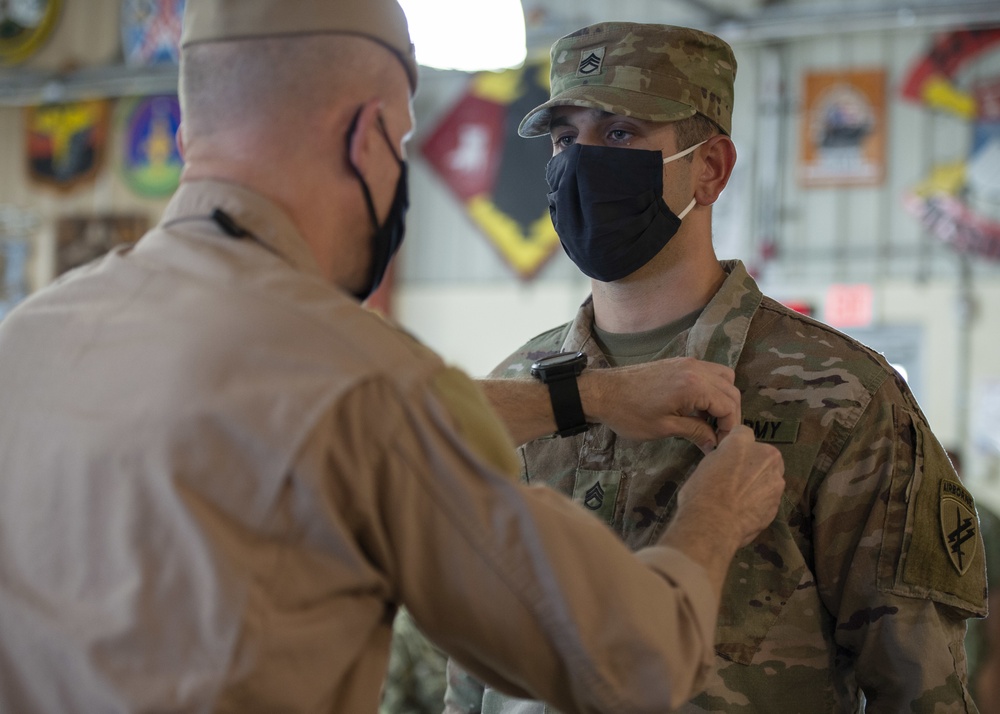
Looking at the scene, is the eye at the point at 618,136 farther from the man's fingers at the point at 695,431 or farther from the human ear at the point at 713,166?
the man's fingers at the point at 695,431

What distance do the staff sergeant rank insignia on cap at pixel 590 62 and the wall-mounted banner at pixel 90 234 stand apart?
8.54m

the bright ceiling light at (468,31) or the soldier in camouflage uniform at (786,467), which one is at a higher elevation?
the bright ceiling light at (468,31)

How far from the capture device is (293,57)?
1356mm

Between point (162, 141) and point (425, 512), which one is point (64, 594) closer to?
point (425, 512)

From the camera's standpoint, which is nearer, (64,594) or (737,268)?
(64,594)

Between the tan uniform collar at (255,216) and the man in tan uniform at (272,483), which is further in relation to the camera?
the tan uniform collar at (255,216)

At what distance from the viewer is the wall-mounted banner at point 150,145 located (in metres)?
9.86

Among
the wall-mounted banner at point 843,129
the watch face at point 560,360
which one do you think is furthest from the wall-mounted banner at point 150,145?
the watch face at point 560,360

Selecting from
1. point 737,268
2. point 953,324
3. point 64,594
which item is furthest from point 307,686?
point 953,324

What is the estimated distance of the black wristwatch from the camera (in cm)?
197

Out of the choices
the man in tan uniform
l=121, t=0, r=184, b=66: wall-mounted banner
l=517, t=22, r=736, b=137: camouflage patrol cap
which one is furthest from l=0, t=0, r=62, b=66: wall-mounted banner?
the man in tan uniform

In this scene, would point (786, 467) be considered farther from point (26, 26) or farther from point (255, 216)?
point (26, 26)

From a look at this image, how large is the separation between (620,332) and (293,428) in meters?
1.20

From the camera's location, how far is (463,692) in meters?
2.29
